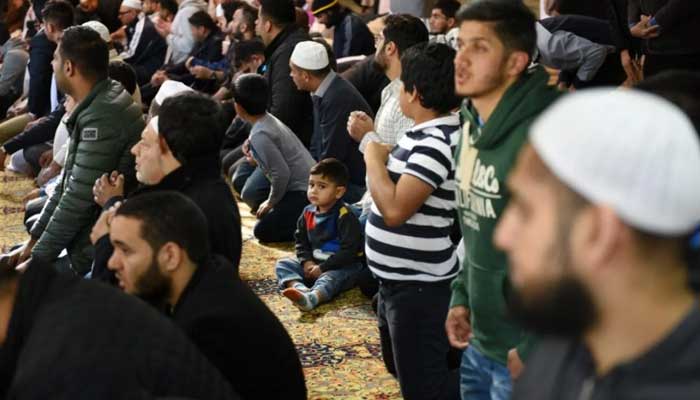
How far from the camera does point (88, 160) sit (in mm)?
4055

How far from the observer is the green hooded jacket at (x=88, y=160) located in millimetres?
4059

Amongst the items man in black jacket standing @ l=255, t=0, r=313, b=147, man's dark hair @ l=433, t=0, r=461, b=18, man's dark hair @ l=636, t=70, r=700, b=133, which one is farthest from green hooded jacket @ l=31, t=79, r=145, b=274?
man's dark hair @ l=433, t=0, r=461, b=18

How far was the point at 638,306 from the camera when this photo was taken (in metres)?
1.28

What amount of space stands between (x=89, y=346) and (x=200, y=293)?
55 centimetres

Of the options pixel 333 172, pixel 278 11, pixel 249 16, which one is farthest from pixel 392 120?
pixel 249 16

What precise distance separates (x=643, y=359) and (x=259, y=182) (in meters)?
4.81

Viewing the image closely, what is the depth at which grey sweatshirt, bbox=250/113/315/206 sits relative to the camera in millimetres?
5398

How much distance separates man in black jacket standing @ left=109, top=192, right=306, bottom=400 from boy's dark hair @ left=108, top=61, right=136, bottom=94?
269cm

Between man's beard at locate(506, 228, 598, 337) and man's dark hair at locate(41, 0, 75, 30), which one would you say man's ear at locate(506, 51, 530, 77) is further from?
man's dark hair at locate(41, 0, 75, 30)

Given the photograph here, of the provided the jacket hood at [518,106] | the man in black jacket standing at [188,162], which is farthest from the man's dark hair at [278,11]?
the jacket hood at [518,106]

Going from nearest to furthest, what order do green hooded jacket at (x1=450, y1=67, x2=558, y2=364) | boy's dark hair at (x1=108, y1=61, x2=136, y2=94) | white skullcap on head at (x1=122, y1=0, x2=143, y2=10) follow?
green hooded jacket at (x1=450, y1=67, x2=558, y2=364)
boy's dark hair at (x1=108, y1=61, x2=136, y2=94)
white skullcap on head at (x1=122, y1=0, x2=143, y2=10)

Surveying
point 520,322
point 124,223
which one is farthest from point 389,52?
point 520,322

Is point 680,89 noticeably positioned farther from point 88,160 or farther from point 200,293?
point 88,160

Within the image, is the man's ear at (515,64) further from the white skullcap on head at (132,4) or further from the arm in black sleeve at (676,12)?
the white skullcap on head at (132,4)
